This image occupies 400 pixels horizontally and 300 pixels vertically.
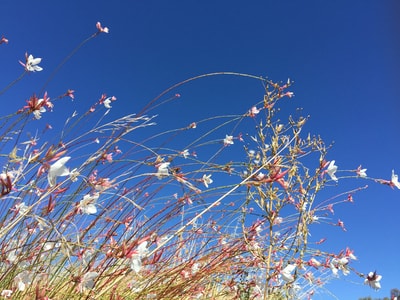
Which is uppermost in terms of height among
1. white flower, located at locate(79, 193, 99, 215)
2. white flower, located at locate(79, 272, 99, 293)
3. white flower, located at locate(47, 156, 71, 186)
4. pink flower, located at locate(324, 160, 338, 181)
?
pink flower, located at locate(324, 160, 338, 181)

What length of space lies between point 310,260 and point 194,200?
801mm

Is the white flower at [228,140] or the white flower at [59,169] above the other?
the white flower at [228,140]

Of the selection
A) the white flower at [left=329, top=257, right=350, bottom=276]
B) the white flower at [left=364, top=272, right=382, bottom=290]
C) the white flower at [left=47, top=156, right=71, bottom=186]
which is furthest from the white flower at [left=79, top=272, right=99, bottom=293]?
the white flower at [left=329, top=257, right=350, bottom=276]

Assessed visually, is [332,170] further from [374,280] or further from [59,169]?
[59,169]

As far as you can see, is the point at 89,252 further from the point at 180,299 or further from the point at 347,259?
the point at 347,259

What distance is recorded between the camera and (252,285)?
2.36m

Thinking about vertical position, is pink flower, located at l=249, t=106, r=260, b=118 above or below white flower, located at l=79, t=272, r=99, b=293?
above

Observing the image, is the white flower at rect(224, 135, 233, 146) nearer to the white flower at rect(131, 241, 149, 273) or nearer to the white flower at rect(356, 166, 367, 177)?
the white flower at rect(356, 166, 367, 177)

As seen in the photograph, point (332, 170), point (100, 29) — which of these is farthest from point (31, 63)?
point (332, 170)

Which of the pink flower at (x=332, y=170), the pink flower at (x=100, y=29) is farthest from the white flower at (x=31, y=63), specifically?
the pink flower at (x=332, y=170)

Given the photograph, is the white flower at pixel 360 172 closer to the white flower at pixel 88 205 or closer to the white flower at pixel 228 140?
the white flower at pixel 228 140

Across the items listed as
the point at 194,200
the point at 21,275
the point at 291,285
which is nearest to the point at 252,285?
the point at 291,285

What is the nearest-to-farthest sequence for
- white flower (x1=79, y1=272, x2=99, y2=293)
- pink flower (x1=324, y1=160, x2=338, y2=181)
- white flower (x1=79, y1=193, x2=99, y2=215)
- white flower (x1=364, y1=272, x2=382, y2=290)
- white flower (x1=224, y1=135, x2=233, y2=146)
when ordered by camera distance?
white flower (x1=79, y1=272, x2=99, y2=293)
white flower (x1=79, y1=193, x2=99, y2=215)
white flower (x1=364, y1=272, x2=382, y2=290)
pink flower (x1=324, y1=160, x2=338, y2=181)
white flower (x1=224, y1=135, x2=233, y2=146)

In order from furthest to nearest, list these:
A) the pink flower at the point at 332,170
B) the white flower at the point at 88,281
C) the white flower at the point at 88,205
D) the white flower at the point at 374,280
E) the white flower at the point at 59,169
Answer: the pink flower at the point at 332,170 < the white flower at the point at 374,280 < the white flower at the point at 88,205 < the white flower at the point at 88,281 < the white flower at the point at 59,169
